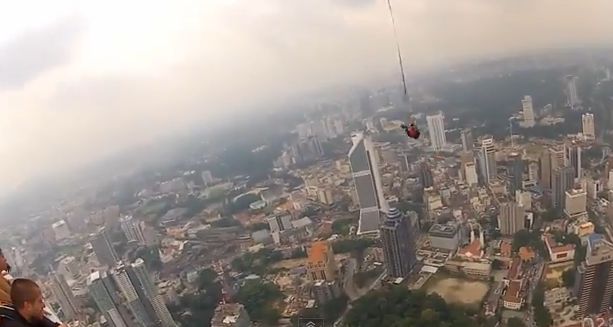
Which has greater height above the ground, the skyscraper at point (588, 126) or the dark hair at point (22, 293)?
the dark hair at point (22, 293)

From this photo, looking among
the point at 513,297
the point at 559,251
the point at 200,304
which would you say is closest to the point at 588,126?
the point at 559,251

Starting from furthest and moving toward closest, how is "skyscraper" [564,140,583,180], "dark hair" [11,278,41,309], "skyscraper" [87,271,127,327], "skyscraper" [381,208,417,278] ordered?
"skyscraper" [564,140,583,180] → "skyscraper" [381,208,417,278] → "skyscraper" [87,271,127,327] → "dark hair" [11,278,41,309]

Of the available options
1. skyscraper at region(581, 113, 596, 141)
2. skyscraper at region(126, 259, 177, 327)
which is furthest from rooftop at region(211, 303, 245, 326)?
skyscraper at region(581, 113, 596, 141)

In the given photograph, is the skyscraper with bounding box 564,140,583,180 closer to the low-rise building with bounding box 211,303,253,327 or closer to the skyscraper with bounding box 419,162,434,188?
the skyscraper with bounding box 419,162,434,188

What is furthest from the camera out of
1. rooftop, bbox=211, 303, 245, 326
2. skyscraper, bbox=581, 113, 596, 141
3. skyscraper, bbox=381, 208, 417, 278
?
skyscraper, bbox=581, 113, 596, 141

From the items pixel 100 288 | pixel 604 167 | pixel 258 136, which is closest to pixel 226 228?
pixel 258 136

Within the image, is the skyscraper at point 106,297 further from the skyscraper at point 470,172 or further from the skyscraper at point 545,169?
the skyscraper at point 545,169

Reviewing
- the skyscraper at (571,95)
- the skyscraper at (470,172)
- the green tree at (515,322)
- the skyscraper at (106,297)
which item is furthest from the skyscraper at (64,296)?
the skyscraper at (571,95)

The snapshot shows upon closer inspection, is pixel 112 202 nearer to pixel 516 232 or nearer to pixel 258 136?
pixel 258 136
